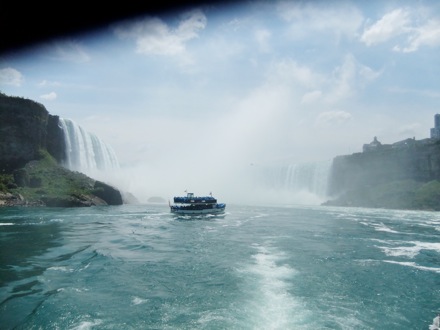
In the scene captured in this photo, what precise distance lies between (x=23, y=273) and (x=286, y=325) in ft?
60.2

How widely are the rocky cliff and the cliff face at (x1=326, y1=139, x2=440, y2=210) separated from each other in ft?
344

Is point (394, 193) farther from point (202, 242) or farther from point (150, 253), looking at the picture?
point (150, 253)

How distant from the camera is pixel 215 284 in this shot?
778 inches

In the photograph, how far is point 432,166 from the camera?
123 m

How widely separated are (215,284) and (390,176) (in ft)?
478

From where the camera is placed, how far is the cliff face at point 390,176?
382ft

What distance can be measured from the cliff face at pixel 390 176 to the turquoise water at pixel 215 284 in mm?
92122

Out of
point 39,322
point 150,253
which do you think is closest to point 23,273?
point 39,322

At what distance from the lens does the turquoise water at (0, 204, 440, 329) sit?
14617 millimetres

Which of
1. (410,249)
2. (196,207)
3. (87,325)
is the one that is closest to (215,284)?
(87,325)

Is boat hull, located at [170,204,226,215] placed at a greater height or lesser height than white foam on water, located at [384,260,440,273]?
greater

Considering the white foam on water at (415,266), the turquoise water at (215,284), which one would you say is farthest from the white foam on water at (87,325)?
the white foam on water at (415,266)

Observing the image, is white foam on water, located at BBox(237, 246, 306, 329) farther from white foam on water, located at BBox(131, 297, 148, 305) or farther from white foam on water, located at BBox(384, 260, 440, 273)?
white foam on water, located at BBox(384, 260, 440, 273)

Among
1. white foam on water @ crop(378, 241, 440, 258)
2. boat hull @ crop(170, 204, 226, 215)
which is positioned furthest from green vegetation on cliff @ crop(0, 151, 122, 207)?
white foam on water @ crop(378, 241, 440, 258)
